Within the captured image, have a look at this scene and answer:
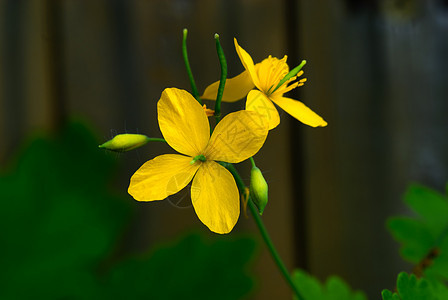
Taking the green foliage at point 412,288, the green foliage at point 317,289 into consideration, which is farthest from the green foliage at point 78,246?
the green foliage at point 412,288

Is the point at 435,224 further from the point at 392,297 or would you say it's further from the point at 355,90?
the point at 355,90

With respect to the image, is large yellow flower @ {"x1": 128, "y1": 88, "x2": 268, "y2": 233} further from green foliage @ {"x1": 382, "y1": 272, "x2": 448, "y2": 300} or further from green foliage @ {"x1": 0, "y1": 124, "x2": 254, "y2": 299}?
green foliage @ {"x1": 0, "y1": 124, "x2": 254, "y2": 299}

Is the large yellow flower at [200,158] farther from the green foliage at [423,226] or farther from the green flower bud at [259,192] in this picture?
the green foliage at [423,226]

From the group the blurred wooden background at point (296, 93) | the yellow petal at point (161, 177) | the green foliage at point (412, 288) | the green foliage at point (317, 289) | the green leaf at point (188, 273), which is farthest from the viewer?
the blurred wooden background at point (296, 93)

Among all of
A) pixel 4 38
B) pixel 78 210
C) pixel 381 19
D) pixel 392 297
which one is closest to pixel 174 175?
pixel 392 297

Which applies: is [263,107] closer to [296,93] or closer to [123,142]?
[123,142]

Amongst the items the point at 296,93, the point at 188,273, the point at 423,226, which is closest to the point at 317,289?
the point at 423,226
